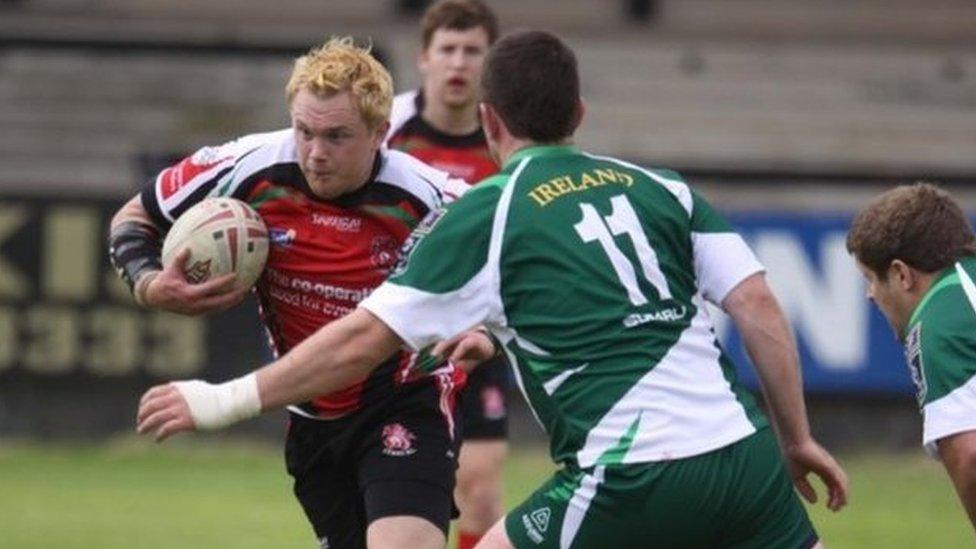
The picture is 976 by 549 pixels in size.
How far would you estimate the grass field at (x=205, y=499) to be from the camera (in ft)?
39.8

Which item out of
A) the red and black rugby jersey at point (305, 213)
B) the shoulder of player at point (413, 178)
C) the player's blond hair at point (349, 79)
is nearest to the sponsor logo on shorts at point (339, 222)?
the red and black rugby jersey at point (305, 213)

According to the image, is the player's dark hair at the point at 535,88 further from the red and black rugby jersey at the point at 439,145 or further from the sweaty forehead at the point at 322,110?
the red and black rugby jersey at the point at 439,145

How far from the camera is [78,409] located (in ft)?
51.4

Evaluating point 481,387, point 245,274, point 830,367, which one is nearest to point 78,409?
point 830,367

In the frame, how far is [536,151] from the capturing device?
6070 mm

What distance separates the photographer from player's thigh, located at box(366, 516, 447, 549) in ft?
23.6

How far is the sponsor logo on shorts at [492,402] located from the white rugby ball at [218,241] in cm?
278

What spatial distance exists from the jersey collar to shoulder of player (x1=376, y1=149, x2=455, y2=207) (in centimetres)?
136

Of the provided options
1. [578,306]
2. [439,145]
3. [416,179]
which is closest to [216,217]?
[416,179]

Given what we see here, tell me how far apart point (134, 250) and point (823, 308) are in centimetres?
873

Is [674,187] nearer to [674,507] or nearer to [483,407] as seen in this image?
[674,507]

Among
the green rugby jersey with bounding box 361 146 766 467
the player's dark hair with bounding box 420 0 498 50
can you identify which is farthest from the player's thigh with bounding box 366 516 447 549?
the player's dark hair with bounding box 420 0 498 50

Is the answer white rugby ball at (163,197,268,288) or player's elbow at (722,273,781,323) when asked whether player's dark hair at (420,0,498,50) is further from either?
player's elbow at (722,273,781,323)

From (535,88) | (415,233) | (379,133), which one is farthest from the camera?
(415,233)
